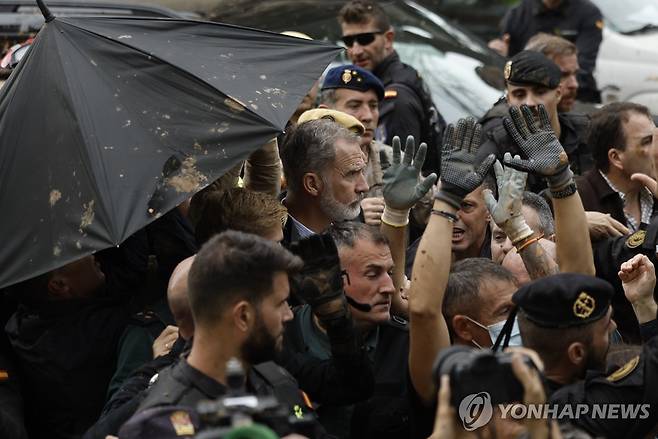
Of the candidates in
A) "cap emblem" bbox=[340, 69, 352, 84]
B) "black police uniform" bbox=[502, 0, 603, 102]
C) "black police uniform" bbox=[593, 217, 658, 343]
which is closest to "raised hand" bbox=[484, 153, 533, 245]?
"black police uniform" bbox=[593, 217, 658, 343]

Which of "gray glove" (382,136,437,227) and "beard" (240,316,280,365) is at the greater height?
"beard" (240,316,280,365)

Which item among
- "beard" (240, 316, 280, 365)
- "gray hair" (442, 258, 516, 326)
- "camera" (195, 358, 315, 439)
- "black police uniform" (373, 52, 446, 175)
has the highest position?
"camera" (195, 358, 315, 439)

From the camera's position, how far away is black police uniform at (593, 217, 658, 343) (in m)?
6.54

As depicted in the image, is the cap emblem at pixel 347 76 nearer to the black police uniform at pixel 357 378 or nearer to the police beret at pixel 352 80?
the police beret at pixel 352 80

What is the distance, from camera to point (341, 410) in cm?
574

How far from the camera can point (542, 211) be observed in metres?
6.80

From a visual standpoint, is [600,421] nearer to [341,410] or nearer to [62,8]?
[341,410]

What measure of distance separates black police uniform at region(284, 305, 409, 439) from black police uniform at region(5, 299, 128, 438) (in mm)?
848

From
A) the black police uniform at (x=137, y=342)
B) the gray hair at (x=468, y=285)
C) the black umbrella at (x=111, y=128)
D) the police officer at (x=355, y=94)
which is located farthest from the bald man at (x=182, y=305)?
the police officer at (x=355, y=94)

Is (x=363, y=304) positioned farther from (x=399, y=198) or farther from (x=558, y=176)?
(x=558, y=176)

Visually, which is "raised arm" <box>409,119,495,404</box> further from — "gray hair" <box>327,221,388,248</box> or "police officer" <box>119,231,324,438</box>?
"police officer" <box>119,231,324,438</box>

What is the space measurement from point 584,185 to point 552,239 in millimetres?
1099

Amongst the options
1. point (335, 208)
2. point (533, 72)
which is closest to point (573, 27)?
point (533, 72)

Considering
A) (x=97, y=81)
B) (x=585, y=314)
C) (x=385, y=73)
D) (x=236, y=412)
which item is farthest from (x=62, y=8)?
(x=236, y=412)
